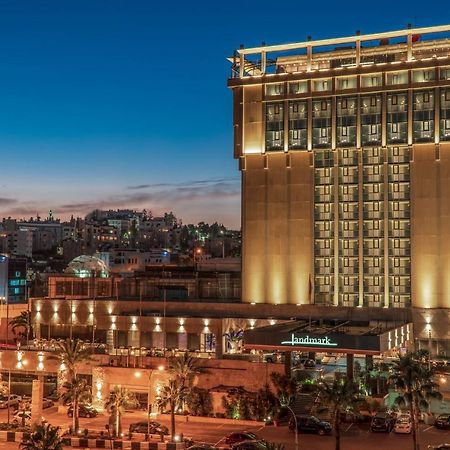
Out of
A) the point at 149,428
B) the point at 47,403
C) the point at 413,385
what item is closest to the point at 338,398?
the point at 413,385

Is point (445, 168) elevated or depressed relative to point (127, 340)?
elevated

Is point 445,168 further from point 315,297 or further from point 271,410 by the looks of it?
point 271,410

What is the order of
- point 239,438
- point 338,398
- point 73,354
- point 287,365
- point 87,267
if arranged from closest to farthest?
point 338,398 → point 239,438 → point 73,354 → point 287,365 → point 87,267

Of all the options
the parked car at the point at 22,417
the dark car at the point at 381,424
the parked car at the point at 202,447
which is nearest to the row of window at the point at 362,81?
the dark car at the point at 381,424

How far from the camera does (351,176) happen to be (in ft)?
315

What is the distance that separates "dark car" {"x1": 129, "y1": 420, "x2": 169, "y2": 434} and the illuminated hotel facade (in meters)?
34.0

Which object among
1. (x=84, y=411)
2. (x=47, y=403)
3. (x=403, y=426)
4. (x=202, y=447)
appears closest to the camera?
(x=202, y=447)

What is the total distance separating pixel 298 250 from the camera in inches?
3821

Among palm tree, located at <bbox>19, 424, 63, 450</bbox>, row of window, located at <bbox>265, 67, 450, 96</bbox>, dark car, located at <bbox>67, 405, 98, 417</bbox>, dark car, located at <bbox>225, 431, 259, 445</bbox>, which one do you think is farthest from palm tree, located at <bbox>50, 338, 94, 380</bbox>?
row of window, located at <bbox>265, 67, 450, 96</bbox>

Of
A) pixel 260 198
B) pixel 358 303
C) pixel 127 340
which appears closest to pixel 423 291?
pixel 358 303

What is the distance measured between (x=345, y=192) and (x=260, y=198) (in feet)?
35.4

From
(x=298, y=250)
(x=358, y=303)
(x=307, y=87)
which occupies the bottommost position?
(x=358, y=303)

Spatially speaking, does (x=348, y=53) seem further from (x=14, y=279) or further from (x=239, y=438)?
(x=14, y=279)

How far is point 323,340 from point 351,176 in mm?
30206
